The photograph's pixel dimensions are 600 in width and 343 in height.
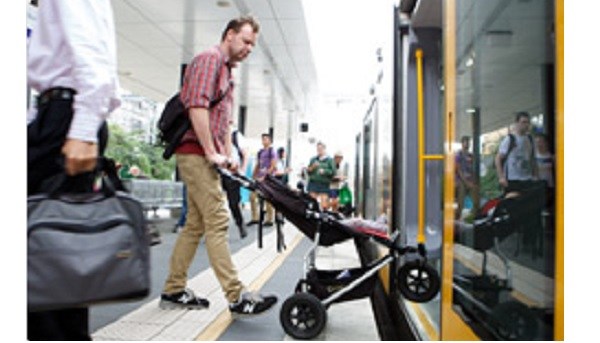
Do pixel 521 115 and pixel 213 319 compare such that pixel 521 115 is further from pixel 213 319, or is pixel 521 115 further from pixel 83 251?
pixel 213 319

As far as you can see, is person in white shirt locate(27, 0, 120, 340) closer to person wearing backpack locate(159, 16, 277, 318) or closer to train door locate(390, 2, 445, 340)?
person wearing backpack locate(159, 16, 277, 318)

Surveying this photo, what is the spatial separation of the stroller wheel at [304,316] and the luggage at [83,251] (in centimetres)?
145

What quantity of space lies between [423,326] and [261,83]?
9.89 metres

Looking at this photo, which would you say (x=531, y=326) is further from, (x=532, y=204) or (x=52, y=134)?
(x=52, y=134)

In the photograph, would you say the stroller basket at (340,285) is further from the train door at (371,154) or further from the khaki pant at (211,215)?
the train door at (371,154)

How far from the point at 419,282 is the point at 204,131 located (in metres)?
1.58

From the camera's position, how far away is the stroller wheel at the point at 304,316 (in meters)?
2.55

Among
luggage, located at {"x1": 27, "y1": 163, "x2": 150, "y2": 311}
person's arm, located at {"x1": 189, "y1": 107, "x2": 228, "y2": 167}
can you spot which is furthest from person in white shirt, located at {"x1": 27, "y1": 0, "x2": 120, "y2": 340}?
person's arm, located at {"x1": 189, "y1": 107, "x2": 228, "y2": 167}

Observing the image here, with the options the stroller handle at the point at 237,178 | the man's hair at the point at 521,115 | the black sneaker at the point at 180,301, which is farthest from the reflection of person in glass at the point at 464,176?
the black sneaker at the point at 180,301

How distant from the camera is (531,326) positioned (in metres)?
1.25

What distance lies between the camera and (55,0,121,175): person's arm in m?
1.25

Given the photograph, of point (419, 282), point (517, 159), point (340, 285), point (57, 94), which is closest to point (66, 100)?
point (57, 94)

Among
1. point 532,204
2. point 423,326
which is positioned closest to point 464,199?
point 532,204

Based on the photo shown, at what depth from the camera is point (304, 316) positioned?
2.60 meters
